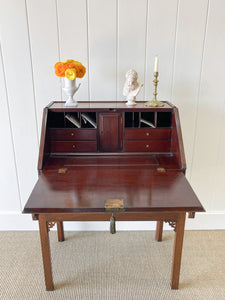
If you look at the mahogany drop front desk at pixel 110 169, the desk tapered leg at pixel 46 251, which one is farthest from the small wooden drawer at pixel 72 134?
the desk tapered leg at pixel 46 251

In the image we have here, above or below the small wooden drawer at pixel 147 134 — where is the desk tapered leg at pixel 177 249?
below

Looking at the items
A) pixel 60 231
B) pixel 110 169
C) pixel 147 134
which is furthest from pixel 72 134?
pixel 60 231

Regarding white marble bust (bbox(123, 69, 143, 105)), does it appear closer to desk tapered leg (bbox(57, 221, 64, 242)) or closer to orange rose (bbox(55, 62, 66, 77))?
orange rose (bbox(55, 62, 66, 77))

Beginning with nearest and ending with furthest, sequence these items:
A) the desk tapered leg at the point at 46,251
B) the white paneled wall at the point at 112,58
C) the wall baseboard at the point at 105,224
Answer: the desk tapered leg at the point at 46,251 → the white paneled wall at the point at 112,58 → the wall baseboard at the point at 105,224

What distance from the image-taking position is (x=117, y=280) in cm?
168

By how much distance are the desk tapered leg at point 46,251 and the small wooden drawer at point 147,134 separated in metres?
0.70

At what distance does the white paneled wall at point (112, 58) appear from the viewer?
1.69 metres

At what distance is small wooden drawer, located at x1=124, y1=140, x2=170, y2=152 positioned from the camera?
1644mm

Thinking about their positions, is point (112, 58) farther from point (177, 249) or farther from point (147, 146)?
point (177, 249)

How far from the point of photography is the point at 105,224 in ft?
7.05

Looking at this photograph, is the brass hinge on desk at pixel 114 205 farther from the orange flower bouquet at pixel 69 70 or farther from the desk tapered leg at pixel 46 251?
the orange flower bouquet at pixel 69 70

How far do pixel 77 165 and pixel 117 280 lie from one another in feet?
2.62

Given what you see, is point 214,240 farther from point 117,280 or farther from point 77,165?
point 77,165

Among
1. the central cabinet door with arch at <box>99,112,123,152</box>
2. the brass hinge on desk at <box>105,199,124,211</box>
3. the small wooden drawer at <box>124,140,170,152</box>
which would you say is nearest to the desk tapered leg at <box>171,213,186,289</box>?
the brass hinge on desk at <box>105,199,124,211</box>
